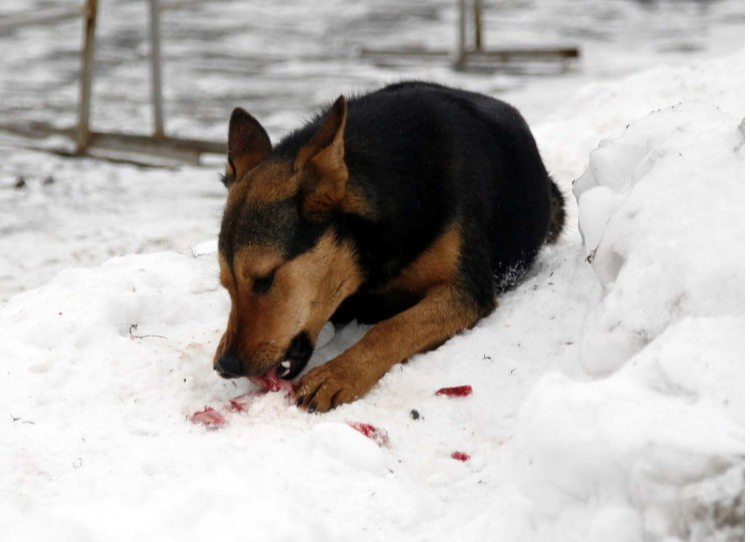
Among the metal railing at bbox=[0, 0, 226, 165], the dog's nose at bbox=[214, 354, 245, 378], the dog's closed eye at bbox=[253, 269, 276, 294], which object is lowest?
the metal railing at bbox=[0, 0, 226, 165]

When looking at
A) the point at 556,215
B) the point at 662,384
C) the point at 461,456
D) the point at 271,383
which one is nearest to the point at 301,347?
the point at 271,383

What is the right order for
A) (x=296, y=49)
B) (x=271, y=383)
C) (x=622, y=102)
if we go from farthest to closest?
1. (x=296, y=49)
2. (x=622, y=102)
3. (x=271, y=383)

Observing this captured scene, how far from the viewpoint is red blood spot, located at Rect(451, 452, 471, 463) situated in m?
3.69

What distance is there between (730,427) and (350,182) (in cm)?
227

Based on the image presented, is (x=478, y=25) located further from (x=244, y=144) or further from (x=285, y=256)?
(x=285, y=256)

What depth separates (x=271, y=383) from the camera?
14.0ft

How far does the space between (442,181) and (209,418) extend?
1584 mm

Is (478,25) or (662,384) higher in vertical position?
(662,384)

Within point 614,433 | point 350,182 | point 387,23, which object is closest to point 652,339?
point 614,433

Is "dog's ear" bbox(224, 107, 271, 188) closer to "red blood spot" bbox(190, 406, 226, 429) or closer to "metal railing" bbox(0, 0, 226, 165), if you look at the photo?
"red blood spot" bbox(190, 406, 226, 429)

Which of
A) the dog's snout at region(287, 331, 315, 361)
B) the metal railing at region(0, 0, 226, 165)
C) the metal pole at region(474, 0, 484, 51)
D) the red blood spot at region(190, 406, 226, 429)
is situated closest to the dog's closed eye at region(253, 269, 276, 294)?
the dog's snout at region(287, 331, 315, 361)

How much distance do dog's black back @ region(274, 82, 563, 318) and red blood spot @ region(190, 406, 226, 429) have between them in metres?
0.94

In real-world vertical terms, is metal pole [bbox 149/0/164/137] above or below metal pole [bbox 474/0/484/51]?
above

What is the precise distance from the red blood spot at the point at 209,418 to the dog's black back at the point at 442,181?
3.08 ft
